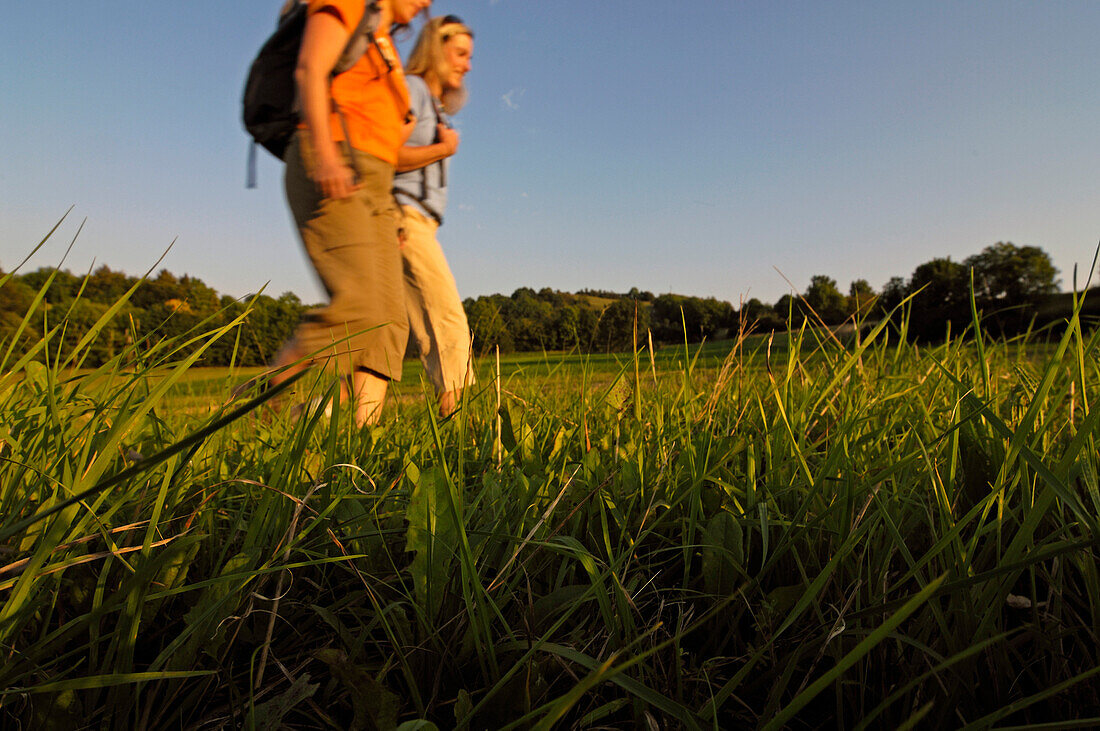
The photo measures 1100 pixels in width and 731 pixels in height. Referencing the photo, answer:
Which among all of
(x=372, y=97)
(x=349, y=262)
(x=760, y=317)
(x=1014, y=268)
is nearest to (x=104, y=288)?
(x=349, y=262)

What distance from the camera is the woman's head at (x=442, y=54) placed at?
11.5 feet

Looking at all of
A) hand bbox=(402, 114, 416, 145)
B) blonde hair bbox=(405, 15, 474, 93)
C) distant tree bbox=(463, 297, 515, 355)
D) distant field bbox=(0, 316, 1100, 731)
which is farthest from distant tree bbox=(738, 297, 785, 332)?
blonde hair bbox=(405, 15, 474, 93)

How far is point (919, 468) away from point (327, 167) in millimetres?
2280

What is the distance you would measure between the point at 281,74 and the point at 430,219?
3.61ft

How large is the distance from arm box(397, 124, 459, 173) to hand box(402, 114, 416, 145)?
0.13m

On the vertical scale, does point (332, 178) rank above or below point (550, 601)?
above

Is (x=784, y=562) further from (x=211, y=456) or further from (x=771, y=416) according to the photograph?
(x=211, y=456)

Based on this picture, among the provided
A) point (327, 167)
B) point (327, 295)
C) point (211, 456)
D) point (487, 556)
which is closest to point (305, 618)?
point (487, 556)

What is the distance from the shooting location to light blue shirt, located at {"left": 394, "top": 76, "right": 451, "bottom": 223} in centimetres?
324

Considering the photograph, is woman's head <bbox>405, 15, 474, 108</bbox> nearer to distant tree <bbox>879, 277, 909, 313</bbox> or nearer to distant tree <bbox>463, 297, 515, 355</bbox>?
distant tree <bbox>463, 297, 515, 355</bbox>

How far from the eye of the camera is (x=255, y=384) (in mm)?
987

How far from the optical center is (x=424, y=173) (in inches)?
130

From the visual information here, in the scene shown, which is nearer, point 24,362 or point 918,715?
point 918,715

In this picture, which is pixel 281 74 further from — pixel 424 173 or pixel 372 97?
pixel 424 173
